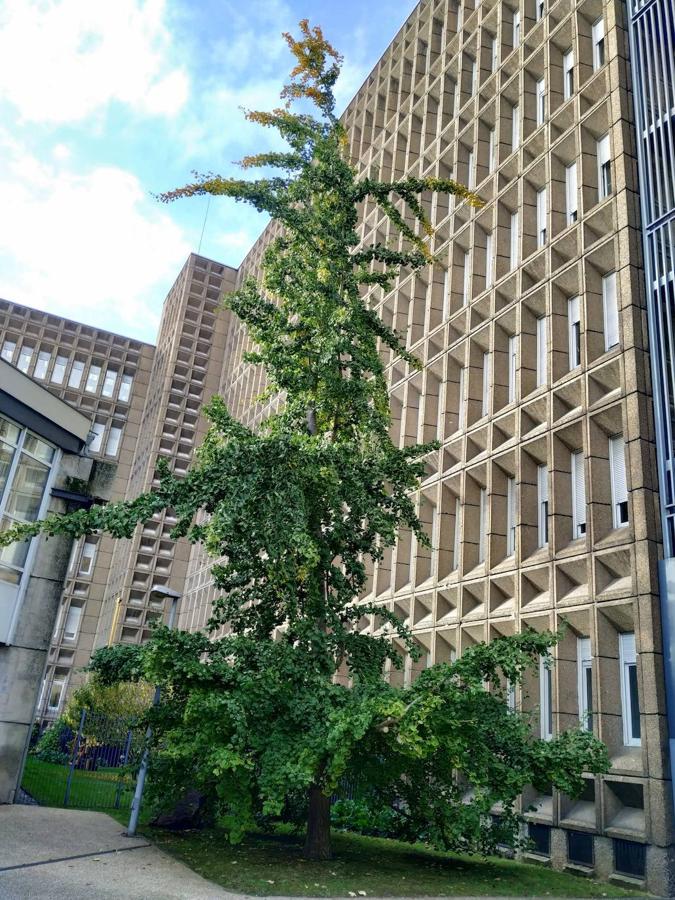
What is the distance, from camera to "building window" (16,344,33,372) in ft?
211

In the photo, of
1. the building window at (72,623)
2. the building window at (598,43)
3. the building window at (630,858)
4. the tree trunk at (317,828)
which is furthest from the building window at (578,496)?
the building window at (72,623)

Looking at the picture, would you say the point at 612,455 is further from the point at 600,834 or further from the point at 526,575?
the point at 600,834

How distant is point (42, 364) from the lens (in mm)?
65062

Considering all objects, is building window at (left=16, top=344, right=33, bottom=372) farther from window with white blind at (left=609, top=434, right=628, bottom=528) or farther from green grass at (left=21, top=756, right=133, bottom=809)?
window with white blind at (left=609, top=434, right=628, bottom=528)

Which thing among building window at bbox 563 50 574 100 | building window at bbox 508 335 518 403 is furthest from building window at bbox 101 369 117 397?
building window at bbox 563 50 574 100

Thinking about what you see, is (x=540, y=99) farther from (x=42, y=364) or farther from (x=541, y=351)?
(x=42, y=364)

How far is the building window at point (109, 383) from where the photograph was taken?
6744 cm

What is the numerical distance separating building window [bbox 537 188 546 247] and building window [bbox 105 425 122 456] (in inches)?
2004

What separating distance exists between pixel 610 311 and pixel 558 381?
7.03 feet

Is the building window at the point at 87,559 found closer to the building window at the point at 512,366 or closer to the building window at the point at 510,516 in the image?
the building window at the point at 512,366

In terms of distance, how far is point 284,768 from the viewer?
1058cm

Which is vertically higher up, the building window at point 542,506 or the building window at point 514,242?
the building window at point 514,242

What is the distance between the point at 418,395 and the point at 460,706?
1742 centimetres

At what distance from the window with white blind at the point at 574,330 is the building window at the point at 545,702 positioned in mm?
7628
